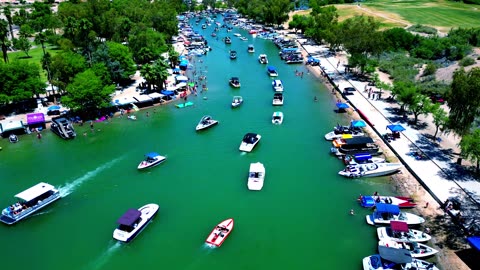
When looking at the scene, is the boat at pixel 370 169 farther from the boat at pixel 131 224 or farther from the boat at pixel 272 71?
the boat at pixel 272 71

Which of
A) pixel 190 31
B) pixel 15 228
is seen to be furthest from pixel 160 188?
pixel 190 31

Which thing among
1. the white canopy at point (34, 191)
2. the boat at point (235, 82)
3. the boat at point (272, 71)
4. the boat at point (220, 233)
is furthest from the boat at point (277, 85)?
the white canopy at point (34, 191)

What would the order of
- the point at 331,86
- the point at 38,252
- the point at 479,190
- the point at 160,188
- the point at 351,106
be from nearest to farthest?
1. the point at 38,252
2. the point at 479,190
3. the point at 160,188
4. the point at 351,106
5. the point at 331,86

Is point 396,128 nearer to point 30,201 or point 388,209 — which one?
point 388,209

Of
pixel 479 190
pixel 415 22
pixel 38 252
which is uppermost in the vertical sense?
pixel 415 22

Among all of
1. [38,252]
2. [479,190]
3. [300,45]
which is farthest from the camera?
[300,45]

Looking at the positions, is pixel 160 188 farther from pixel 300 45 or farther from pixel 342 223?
pixel 300 45

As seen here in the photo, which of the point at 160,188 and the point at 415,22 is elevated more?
the point at 415,22
